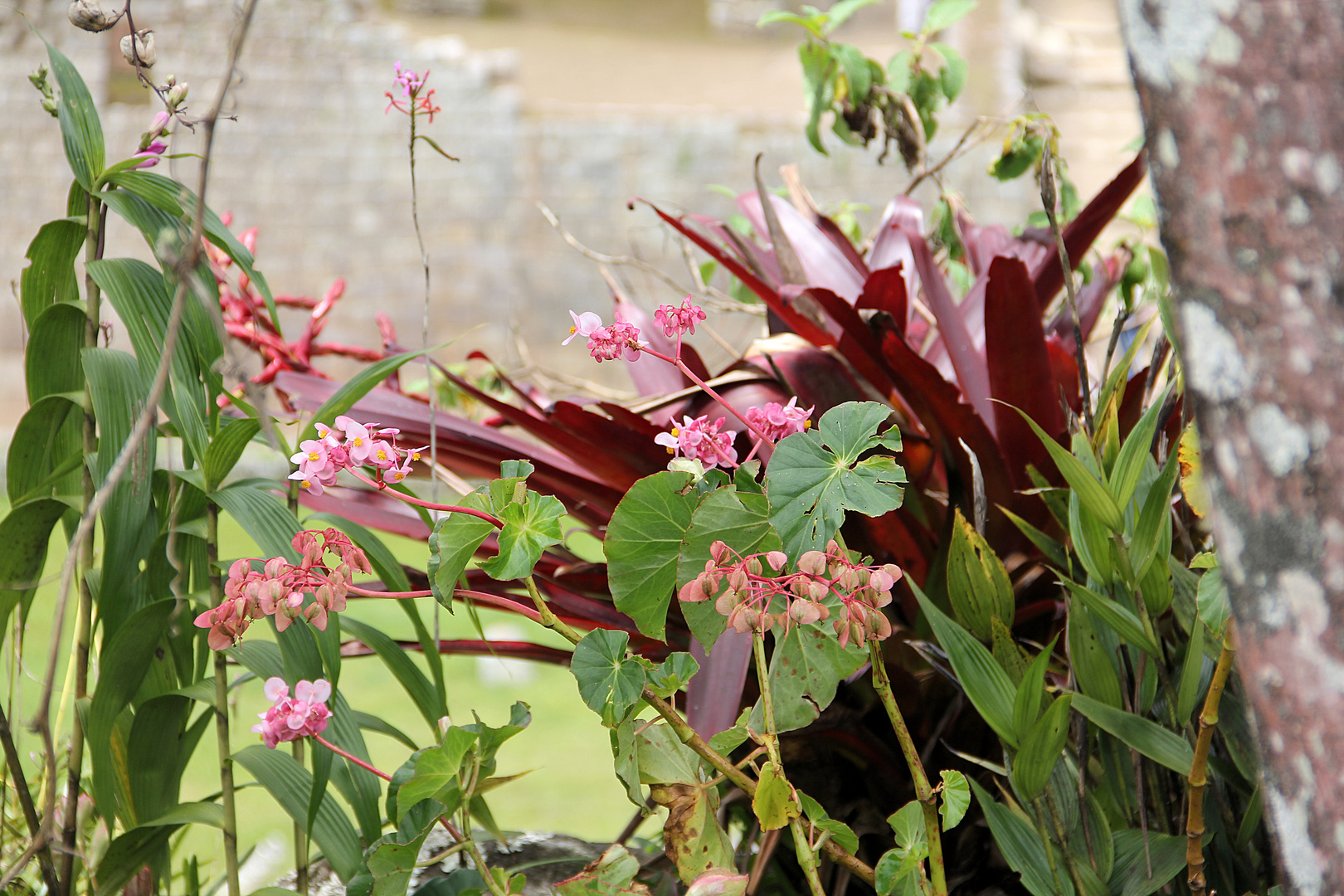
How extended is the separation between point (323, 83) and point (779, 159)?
127 inches

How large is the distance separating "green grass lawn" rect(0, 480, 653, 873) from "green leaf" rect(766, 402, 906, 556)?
133 cm

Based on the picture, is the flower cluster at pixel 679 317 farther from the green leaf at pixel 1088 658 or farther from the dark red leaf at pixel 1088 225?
the dark red leaf at pixel 1088 225

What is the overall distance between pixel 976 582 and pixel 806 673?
138 millimetres

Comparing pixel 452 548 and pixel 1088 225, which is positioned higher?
pixel 1088 225

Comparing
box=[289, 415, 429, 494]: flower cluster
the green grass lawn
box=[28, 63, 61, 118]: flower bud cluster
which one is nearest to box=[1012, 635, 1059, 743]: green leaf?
box=[289, 415, 429, 494]: flower cluster

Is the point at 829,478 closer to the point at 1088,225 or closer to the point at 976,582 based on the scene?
the point at 976,582

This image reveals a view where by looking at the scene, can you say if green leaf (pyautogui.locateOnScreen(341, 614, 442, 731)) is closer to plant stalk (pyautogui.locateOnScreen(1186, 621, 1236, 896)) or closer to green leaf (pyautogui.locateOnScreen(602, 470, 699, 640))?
green leaf (pyautogui.locateOnScreen(602, 470, 699, 640))

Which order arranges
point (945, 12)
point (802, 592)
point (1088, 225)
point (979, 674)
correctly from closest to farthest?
point (802, 592) → point (979, 674) → point (1088, 225) → point (945, 12)

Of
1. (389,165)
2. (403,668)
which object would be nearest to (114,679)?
(403,668)

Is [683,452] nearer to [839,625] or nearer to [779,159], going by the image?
[839,625]

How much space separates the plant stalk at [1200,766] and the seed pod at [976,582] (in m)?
0.13

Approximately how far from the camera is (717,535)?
A: 1.70 ft

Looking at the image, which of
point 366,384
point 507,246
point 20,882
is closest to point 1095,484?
point 366,384

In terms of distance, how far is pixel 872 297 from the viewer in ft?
2.73
